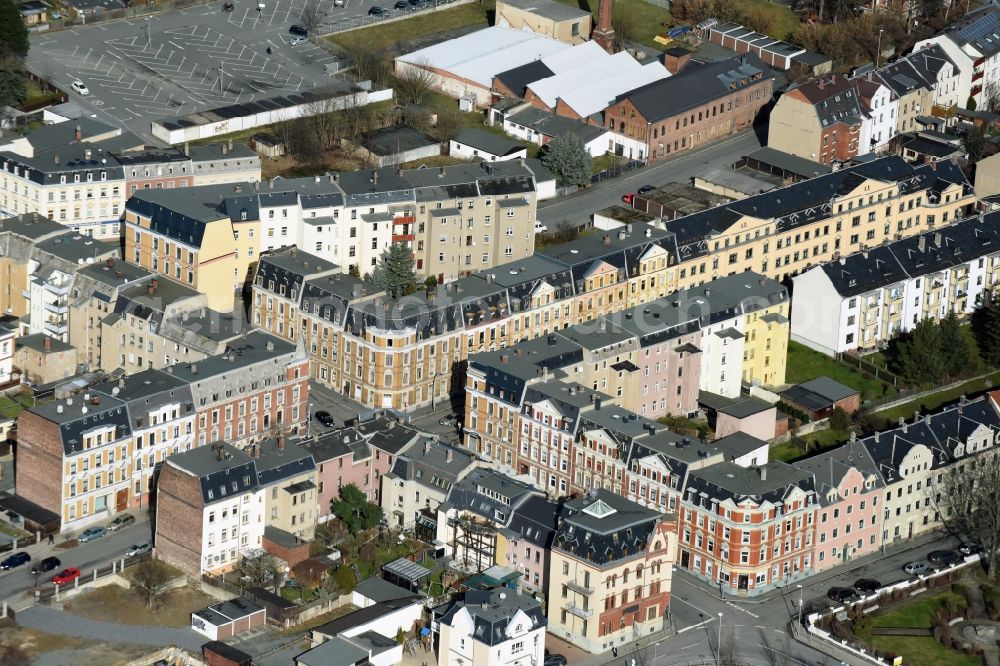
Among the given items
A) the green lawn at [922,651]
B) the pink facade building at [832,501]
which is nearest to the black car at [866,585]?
the pink facade building at [832,501]

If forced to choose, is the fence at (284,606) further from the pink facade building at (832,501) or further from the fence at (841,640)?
the pink facade building at (832,501)

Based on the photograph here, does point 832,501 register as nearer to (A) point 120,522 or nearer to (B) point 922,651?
(B) point 922,651

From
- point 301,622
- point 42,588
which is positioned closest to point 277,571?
point 301,622

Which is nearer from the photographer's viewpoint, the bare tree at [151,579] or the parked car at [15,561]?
the bare tree at [151,579]

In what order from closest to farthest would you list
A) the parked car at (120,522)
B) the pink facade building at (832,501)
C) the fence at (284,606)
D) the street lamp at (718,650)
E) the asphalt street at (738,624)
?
the street lamp at (718,650), the asphalt street at (738,624), the fence at (284,606), the pink facade building at (832,501), the parked car at (120,522)

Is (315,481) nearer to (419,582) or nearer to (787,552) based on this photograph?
(419,582)

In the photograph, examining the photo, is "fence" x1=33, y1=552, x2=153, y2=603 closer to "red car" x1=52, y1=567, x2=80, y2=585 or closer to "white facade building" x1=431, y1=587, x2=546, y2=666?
"red car" x1=52, y1=567, x2=80, y2=585

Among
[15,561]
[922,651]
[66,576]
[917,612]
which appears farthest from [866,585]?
[15,561]
